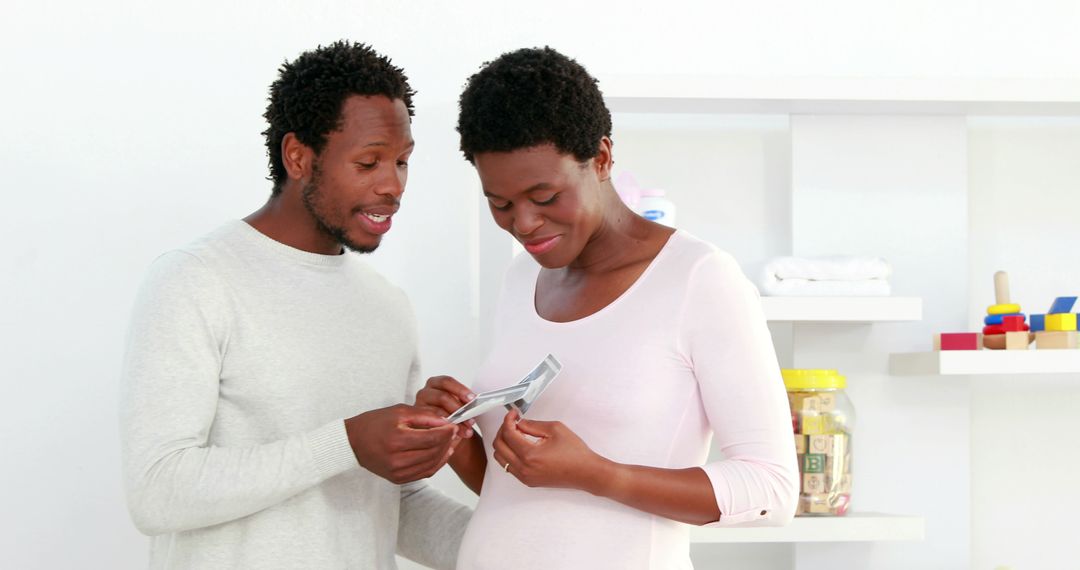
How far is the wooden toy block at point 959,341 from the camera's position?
2005 mm

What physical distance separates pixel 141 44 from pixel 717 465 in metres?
1.58

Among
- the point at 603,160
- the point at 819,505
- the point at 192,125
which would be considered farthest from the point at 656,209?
the point at 192,125

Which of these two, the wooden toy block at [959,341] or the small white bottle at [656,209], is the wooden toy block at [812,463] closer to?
the wooden toy block at [959,341]

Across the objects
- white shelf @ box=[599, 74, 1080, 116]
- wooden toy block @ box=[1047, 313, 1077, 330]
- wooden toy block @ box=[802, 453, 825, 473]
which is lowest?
wooden toy block @ box=[802, 453, 825, 473]

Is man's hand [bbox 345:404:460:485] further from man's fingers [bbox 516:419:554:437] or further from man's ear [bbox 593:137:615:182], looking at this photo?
man's ear [bbox 593:137:615:182]

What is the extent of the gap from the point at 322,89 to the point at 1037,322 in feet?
4.63

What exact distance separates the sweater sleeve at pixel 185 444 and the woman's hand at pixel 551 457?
25cm

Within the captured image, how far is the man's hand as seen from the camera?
49.3 inches

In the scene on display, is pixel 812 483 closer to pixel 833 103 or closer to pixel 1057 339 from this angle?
pixel 1057 339

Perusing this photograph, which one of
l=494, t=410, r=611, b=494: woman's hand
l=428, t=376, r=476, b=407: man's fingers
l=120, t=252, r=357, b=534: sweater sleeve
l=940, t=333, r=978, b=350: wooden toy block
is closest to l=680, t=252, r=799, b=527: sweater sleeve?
l=494, t=410, r=611, b=494: woman's hand

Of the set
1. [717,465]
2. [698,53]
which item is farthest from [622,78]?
[717,465]

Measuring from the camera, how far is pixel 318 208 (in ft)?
4.65

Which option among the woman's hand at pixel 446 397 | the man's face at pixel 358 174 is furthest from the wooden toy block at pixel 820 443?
the man's face at pixel 358 174

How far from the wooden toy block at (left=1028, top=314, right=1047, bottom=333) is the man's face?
50.7 inches
